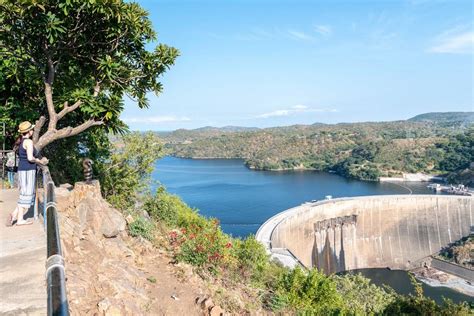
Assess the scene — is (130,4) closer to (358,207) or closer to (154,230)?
(154,230)

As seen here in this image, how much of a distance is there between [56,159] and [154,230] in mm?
2694

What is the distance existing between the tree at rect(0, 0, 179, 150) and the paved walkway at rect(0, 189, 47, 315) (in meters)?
1.60

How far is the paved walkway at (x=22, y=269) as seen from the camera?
2.81m

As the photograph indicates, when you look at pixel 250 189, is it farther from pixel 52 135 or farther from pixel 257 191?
pixel 52 135

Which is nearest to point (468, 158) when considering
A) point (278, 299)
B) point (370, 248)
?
point (370, 248)

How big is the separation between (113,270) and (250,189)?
2325 inches

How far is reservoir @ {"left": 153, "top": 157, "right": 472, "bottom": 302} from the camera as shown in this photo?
38088mm

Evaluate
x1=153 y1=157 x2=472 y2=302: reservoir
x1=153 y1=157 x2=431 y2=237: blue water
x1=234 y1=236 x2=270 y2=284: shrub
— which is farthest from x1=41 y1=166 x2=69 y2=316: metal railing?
x1=153 y1=157 x2=431 y2=237: blue water

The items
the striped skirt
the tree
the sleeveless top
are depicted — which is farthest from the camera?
the tree

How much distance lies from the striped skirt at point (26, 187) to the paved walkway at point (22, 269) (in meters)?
0.31

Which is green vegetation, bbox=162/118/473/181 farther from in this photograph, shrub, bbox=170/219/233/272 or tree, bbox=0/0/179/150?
tree, bbox=0/0/179/150

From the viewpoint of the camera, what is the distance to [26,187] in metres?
4.78

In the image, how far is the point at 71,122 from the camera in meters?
7.62

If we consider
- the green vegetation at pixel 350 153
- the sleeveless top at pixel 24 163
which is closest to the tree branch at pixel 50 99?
the sleeveless top at pixel 24 163
